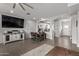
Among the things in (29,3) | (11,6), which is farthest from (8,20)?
(29,3)

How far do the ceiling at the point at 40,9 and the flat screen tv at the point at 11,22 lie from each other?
0.45 feet

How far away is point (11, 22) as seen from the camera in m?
1.86

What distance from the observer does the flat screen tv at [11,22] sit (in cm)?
174

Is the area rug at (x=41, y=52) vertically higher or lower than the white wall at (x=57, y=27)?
lower

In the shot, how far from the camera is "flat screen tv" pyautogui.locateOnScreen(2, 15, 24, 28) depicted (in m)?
1.74

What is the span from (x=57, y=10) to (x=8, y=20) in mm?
1343

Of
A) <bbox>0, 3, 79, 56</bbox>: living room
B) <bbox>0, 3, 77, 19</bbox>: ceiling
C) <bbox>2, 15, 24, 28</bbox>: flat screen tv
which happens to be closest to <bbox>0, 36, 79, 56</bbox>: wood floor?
<bbox>0, 3, 79, 56</bbox>: living room

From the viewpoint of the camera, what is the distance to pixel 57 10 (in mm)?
1842

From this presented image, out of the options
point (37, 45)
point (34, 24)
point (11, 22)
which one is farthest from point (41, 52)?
point (11, 22)

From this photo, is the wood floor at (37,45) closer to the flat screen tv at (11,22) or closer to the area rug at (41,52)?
the area rug at (41,52)

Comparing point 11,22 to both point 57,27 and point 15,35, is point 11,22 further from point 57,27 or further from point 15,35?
point 57,27

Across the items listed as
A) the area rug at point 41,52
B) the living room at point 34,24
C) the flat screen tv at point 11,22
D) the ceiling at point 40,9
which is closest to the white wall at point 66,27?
the living room at point 34,24

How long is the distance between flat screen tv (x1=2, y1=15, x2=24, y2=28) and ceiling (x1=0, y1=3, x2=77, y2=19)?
14 cm

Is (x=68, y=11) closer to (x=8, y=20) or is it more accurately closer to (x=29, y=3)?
(x=29, y=3)
